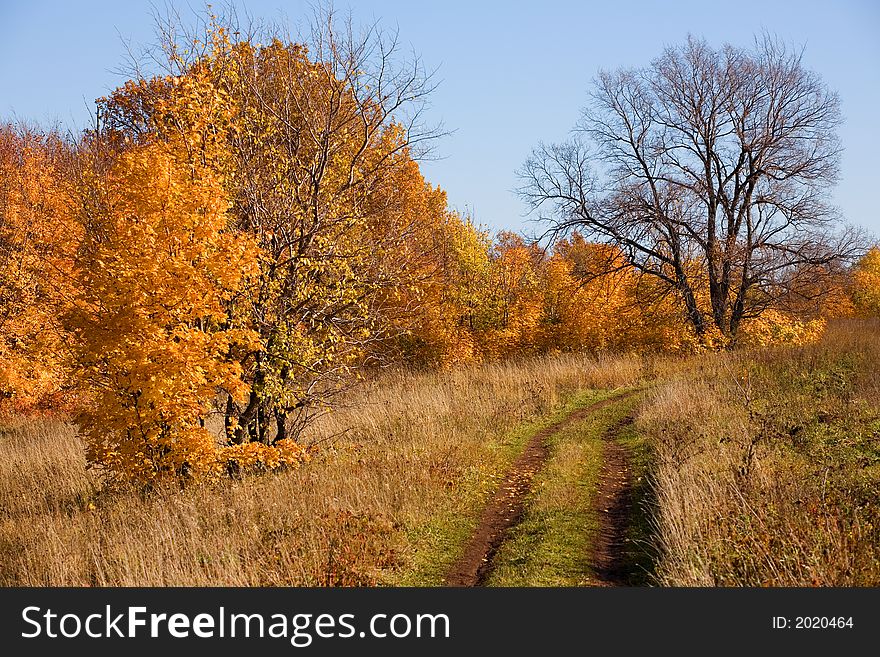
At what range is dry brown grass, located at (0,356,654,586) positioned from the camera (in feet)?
24.0

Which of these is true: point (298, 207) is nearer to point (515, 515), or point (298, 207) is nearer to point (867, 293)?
point (515, 515)

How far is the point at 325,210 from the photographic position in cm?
1193

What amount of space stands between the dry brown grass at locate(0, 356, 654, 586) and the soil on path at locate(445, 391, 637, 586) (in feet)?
1.07

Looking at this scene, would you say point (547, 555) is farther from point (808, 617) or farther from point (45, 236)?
point (45, 236)

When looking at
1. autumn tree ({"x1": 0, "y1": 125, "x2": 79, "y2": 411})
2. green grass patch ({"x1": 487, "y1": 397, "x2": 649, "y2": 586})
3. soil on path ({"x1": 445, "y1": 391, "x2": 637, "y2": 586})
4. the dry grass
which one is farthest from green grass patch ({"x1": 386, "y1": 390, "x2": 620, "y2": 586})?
autumn tree ({"x1": 0, "y1": 125, "x2": 79, "y2": 411})

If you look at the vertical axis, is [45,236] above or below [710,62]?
below

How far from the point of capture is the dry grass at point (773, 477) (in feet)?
19.7

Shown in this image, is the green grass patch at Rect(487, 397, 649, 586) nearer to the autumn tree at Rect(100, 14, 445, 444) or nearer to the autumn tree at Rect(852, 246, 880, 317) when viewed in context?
the autumn tree at Rect(100, 14, 445, 444)

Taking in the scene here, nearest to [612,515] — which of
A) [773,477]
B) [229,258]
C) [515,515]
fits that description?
[515,515]

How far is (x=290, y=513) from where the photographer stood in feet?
28.5

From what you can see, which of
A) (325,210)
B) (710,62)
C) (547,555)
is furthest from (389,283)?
(710,62)

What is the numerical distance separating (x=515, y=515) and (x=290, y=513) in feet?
11.0

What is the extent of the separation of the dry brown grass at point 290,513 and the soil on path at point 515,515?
0.33 metres

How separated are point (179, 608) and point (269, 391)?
465cm
